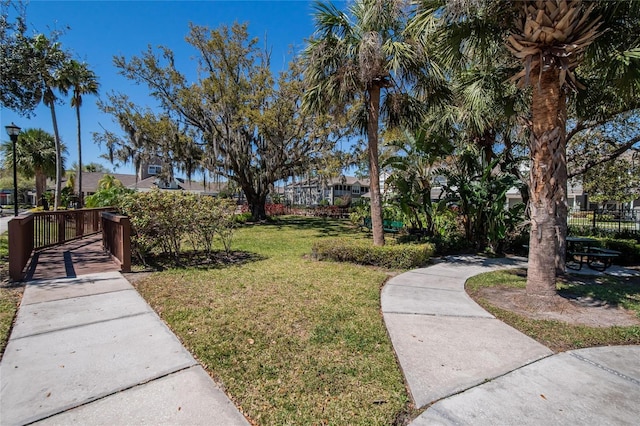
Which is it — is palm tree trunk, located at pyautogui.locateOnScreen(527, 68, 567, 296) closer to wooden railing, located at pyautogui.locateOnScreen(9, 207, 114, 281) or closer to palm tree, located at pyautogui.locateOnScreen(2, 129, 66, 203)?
wooden railing, located at pyautogui.locateOnScreen(9, 207, 114, 281)

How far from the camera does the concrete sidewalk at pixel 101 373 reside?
2.24 m

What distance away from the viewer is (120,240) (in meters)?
6.60

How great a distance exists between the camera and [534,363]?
9.98 ft

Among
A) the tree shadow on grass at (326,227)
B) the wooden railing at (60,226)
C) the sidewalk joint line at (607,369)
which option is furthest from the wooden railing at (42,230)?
the tree shadow on grass at (326,227)

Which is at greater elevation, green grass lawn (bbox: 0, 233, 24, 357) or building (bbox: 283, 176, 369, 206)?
building (bbox: 283, 176, 369, 206)

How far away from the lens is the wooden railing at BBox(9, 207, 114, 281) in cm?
547

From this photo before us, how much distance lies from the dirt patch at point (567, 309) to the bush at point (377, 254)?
7.05ft

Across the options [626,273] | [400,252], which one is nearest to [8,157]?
[400,252]

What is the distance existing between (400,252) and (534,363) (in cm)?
431

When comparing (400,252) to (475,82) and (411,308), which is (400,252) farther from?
(475,82)

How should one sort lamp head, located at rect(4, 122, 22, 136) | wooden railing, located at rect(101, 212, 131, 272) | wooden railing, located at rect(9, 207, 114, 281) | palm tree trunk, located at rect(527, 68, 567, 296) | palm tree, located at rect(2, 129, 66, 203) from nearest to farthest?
1. palm tree trunk, located at rect(527, 68, 567, 296)
2. wooden railing, located at rect(9, 207, 114, 281)
3. wooden railing, located at rect(101, 212, 131, 272)
4. lamp head, located at rect(4, 122, 22, 136)
5. palm tree, located at rect(2, 129, 66, 203)

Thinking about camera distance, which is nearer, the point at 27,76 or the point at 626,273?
the point at 27,76

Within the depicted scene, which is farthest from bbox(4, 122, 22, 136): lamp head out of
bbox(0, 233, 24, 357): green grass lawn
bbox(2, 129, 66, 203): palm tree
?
bbox(2, 129, 66, 203): palm tree

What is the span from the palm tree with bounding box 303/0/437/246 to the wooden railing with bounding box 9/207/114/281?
261 inches
